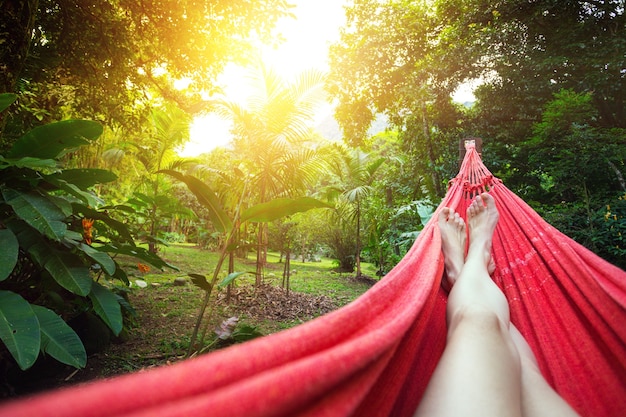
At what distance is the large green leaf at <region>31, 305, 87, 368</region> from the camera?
120 centimetres

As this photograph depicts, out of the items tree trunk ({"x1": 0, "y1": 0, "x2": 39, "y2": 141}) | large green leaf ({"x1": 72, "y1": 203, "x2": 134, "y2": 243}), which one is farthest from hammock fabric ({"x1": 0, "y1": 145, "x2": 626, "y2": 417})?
tree trunk ({"x1": 0, "y1": 0, "x2": 39, "y2": 141})

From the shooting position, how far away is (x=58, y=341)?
1217mm

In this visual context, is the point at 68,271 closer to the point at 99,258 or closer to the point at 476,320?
→ the point at 99,258

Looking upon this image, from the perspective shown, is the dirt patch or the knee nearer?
the knee

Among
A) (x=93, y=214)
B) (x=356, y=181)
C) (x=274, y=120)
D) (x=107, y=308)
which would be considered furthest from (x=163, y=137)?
(x=107, y=308)

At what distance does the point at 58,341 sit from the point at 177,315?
6.32ft

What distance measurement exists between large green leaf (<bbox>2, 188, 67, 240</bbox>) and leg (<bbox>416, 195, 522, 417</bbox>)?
146 cm

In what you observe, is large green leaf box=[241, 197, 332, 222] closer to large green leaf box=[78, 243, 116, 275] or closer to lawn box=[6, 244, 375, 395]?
A: lawn box=[6, 244, 375, 395]

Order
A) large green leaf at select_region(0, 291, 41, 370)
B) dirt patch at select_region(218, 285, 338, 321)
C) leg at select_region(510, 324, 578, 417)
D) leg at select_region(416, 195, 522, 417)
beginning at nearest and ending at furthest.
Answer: leg at select_region(416, 195, 522, 417)
leg at select_region(510, 324, 578, 417)
large green leaf at select_region(0, 291, 41, 370)
dirt patch at select_region(218, 285, 338, 321)

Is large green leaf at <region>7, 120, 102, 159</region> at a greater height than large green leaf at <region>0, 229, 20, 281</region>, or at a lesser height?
greater

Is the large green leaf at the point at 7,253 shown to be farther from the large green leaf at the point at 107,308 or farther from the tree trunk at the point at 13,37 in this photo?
the tree trunk at the point at 13,37

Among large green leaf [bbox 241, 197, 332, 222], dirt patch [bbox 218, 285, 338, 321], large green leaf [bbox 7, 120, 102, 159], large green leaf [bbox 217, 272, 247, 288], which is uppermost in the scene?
large green leaf [bbox 7, 120, 102, 159]

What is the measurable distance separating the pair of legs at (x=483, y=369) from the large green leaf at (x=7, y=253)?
4.73 feet

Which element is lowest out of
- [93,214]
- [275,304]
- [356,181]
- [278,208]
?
[275,304]
